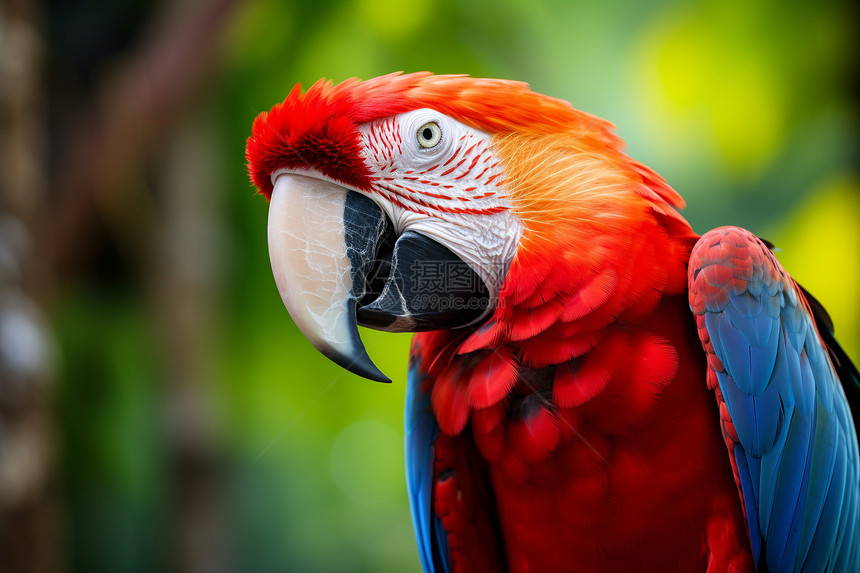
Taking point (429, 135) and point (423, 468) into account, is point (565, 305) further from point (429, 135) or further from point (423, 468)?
point (423, 468)

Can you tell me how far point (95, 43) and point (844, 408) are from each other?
342 centimetres

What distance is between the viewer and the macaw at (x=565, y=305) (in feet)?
2.78

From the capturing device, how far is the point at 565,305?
2.76 ft

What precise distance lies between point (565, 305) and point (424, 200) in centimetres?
25

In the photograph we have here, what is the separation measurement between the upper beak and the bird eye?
0.37 ft

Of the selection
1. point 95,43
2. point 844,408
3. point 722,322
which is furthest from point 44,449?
point 95,43

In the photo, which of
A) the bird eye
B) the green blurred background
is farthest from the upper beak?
the green blurred background

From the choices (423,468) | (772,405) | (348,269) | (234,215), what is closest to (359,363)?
(348,269)

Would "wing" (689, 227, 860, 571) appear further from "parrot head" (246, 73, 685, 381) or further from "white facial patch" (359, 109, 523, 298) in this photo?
"white facial patch" (359, 109, 523, 298)

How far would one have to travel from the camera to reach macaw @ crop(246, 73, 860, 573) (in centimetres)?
85

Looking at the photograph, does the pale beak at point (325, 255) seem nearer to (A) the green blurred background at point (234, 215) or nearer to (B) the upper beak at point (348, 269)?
(B) the upper beak at point (348, 269)

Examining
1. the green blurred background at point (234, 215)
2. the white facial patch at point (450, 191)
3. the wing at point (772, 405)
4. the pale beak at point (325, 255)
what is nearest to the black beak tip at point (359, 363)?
the pale beak at point (325, 255)

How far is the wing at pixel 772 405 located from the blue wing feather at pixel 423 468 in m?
0.47

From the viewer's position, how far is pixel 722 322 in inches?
34.6
